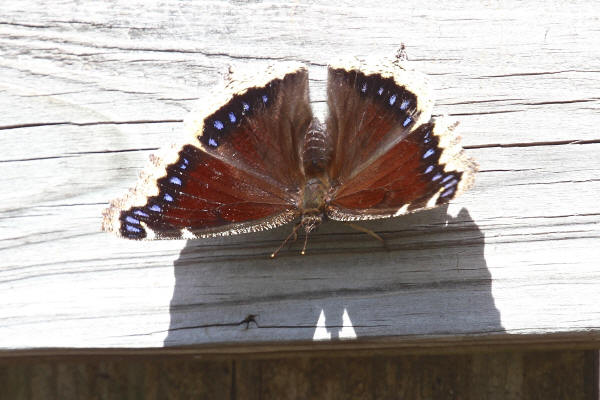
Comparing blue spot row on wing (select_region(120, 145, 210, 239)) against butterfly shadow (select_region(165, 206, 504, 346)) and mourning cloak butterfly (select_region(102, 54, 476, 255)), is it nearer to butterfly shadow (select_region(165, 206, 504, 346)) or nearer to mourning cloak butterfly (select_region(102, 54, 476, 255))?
mourning cloak butterfly (select_region(102, 54, 476, 255))

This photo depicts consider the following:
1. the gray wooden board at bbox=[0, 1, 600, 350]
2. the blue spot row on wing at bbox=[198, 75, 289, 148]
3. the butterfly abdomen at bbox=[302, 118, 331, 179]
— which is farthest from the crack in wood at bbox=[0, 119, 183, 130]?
the butterfly abdomen at bbox=[302, 118, 331, 179]

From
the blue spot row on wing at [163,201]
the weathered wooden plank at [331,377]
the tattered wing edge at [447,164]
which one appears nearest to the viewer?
the tattered wing edge at [447,164]

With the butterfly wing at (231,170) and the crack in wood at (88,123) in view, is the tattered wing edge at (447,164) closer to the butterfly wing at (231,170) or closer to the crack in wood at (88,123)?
the butterfly wing at (231,170)

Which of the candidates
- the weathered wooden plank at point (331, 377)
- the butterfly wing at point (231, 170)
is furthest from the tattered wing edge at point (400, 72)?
the weathered wooden plank at point (331, 377)

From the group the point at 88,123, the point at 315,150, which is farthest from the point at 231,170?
→ the point at 88,123

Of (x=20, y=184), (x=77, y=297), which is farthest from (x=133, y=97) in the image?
(x=77, y=297)

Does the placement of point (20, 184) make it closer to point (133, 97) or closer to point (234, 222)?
point (133, 97)
